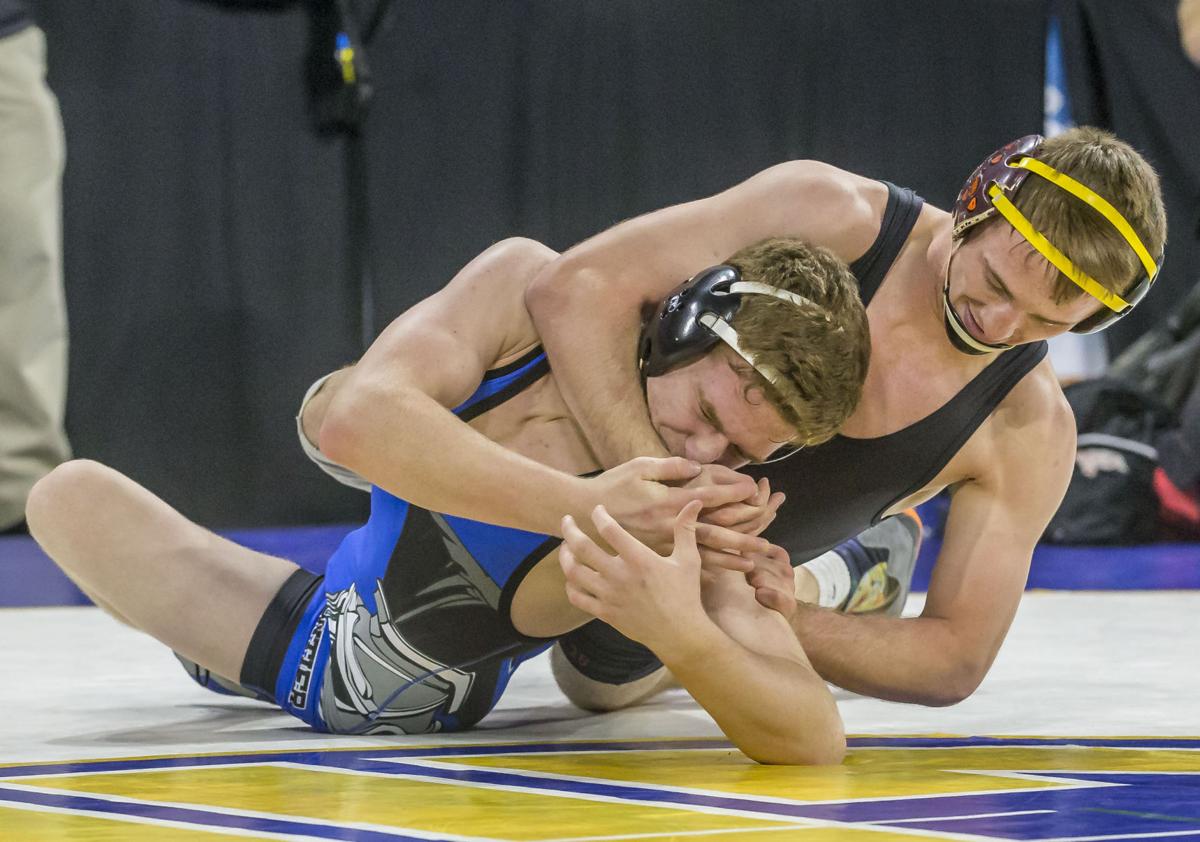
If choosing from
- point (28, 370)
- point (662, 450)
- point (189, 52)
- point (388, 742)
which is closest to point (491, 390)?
point (662, 450)

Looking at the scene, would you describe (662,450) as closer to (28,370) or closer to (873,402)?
(873,402)

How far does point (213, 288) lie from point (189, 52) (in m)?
0.87

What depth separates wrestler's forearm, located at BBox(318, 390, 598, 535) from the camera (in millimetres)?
1968

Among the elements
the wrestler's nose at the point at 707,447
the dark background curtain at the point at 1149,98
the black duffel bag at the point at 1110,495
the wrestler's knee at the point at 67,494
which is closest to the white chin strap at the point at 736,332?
the wrestler's nose at the point at 707,447

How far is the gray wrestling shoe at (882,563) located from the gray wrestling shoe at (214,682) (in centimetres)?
110

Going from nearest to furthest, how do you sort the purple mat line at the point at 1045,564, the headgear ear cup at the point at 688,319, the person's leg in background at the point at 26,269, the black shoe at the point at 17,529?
1. the headgear ear cup at the point at 688,319
2. the purple mat line at the point at 1045,564
3. the person's leg in background at the point at 26,269
4. the black shoe at the point at 17,529

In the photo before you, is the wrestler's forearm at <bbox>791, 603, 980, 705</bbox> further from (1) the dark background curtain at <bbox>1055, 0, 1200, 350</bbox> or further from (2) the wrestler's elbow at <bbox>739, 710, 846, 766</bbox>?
(1) the dark background curtain at <bbox>1055, 0, 1200, 350</bbox>

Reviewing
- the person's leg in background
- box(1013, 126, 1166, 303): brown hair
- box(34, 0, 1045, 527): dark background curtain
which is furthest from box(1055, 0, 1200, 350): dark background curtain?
box(1013, 126, 1166, 303): brown hair

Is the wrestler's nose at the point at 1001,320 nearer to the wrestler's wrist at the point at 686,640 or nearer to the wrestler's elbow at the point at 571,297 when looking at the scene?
the wrestler's elbow at the point at 571,297

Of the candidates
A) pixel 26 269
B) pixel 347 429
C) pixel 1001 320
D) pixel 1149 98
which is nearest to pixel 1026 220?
pixel 1001 320

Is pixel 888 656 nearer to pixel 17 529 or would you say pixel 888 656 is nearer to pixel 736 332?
pixel 736 332

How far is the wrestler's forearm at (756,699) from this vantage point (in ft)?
6.24

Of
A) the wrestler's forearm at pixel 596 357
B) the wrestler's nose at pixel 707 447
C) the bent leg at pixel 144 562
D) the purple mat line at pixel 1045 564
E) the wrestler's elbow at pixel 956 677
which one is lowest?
the purple mat line at pixel 1045 564

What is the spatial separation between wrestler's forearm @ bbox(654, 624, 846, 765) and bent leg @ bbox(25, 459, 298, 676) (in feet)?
2.87
